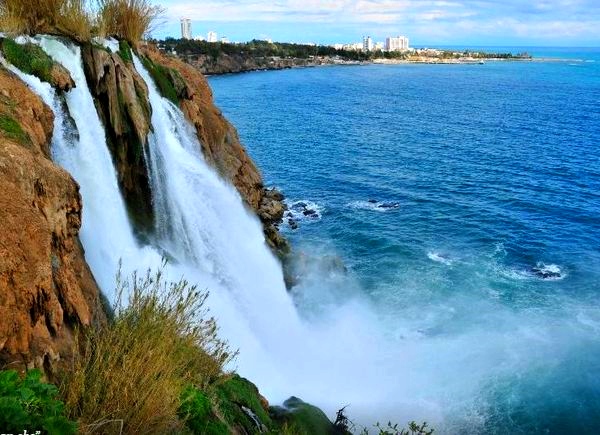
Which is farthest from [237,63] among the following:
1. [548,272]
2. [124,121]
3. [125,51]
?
[124,121]

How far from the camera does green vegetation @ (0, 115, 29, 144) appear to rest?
10820mm

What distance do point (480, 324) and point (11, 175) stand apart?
20.6 m

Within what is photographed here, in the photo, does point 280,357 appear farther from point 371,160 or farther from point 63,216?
point 371,160

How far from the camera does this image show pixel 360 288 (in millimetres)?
27875

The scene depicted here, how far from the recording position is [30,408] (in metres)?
5.61

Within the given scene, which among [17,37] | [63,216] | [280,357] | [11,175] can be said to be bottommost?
[280,357]

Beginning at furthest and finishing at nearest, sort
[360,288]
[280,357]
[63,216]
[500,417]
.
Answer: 1. [360,288]
2. [280,357]
3. [500,417]
4. [63,216]

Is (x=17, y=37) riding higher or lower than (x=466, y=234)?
higher

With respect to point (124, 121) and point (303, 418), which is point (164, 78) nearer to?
point (124, 121)

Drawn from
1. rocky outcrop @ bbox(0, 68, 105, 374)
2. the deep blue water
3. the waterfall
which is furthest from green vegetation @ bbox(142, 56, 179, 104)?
rocky outcrop @ bbox(0, 68, 105, 374)

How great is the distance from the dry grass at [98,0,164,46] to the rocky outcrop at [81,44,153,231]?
3.09 m

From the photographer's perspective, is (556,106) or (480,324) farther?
(556,106)

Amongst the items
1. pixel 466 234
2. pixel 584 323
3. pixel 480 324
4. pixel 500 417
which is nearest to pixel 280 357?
pixel 500 417

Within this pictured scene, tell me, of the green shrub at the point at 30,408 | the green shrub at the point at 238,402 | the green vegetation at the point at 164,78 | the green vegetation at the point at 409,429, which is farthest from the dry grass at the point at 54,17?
the green vegetation at the point at 409,429
